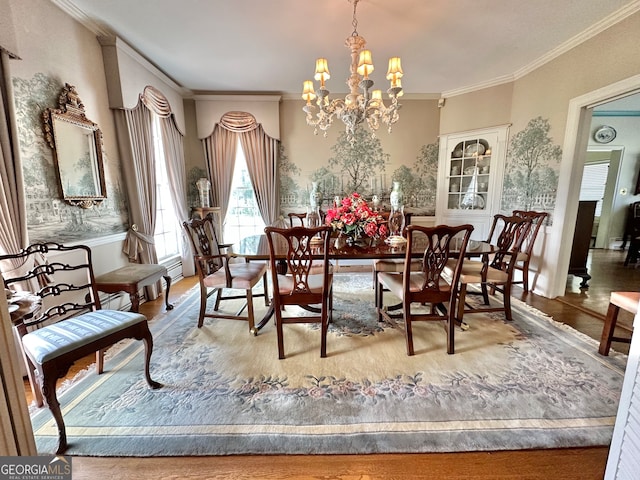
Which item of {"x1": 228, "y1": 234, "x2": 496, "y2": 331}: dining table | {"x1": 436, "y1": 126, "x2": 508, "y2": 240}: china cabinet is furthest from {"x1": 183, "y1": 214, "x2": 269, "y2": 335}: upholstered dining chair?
{"x1": 436, "y1": 126, "x2": 508, "y2": 240}: china cabinet

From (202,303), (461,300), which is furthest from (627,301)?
(202,303)

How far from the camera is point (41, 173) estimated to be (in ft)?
6.72

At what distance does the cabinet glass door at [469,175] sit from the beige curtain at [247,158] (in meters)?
2.83

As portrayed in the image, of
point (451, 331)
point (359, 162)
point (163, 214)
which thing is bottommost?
point (451, 331)

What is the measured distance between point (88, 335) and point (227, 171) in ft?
10.9

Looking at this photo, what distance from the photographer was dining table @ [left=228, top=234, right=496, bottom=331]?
211 cm

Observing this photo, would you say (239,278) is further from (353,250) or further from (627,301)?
(627,301)

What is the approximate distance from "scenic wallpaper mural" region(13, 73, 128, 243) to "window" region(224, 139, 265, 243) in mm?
2191

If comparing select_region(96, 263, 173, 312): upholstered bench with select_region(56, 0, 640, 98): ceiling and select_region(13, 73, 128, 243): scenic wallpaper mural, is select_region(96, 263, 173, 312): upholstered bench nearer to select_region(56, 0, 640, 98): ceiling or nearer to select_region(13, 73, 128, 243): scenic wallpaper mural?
select_region(13, 73, 128, 243): scenic wallpaper mural

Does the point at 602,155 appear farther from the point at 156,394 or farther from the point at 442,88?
the point at 156,394

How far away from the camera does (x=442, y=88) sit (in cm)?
404

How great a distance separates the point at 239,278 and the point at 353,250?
3.31 ft

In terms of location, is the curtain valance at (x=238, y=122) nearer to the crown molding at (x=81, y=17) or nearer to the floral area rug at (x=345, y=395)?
the crown molding at (x=81, y=17)

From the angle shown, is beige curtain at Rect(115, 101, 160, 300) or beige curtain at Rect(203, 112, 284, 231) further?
beige curtain at Rect(203, 112, 284, 231)
